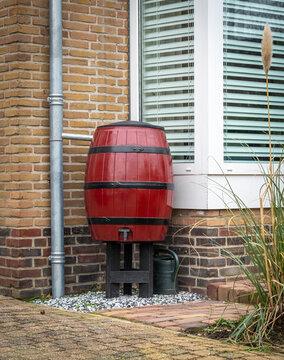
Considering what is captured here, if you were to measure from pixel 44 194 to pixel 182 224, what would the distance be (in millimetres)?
1080

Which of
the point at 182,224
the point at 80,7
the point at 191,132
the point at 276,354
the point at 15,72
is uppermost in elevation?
the point at 80,7

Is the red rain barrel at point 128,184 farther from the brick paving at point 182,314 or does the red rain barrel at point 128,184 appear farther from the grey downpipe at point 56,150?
the brick paving at point 182,314

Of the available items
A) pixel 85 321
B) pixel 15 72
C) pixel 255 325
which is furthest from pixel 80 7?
pixel 255 325

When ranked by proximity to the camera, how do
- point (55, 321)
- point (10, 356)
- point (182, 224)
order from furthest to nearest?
1. point (182, 224)
2. point (55, 321)
3. point (10, 356)

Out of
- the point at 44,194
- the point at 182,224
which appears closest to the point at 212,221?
the point at 182,224

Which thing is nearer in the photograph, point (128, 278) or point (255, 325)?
point (255, 325)

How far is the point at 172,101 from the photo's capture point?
5805 millimetres

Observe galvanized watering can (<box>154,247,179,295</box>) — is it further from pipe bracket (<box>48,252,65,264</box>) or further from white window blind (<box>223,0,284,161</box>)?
white window blind (<box>223,0,284,161</box>)

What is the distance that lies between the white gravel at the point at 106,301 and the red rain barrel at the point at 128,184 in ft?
1.46

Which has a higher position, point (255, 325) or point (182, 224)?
point (182, 224)

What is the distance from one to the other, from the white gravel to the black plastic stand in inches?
2.7

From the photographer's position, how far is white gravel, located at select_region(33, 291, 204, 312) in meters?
5.02

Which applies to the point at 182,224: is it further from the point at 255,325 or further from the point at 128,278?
the point at 255,325

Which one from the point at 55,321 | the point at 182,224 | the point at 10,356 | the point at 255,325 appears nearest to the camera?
the point at 10,356
